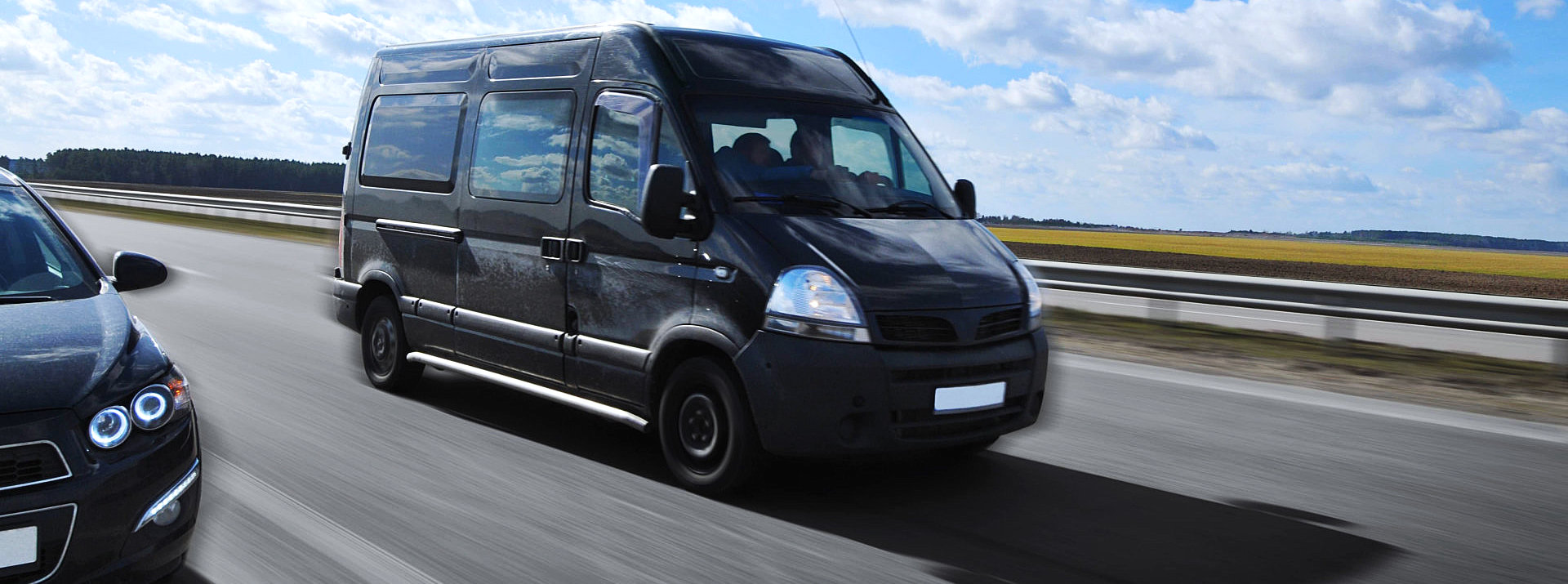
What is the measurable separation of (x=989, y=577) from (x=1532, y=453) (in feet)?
11.8

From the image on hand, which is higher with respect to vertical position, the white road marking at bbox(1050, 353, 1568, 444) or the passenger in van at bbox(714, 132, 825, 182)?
the passenger in van at bbox(714, 132, 825, 182)

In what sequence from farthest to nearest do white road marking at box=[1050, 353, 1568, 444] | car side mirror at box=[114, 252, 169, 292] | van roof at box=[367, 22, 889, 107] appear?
white road marking at box=[1050, 353, 1568, 444], van roof at box=[367, 22, 889, 107], car side mirror at box=[114, 252, 169, 292]

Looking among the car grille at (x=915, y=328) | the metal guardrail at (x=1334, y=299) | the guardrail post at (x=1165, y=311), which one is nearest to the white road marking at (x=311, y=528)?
the car grille at (x=915, y=328)

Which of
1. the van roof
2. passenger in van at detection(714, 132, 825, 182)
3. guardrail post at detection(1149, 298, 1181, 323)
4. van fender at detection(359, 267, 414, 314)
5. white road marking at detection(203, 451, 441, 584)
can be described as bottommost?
white road marking at detection(203, 451, 441, 584)

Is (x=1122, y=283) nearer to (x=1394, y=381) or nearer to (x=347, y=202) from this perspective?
(x=1394, y=381)

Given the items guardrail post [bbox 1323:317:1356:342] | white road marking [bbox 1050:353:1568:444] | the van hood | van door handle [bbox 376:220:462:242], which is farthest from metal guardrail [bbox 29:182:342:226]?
the van hood

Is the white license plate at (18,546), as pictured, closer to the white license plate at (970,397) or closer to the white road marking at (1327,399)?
the white license plate at (970,397)

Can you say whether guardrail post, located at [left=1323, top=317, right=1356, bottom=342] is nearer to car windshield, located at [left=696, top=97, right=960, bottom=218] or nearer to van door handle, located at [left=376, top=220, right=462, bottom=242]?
car windshield, located at [left=696, top=97, right=960, bottom=218]

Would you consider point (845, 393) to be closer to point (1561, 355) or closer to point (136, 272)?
point (136, 272)

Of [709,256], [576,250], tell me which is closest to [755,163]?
[709,256]

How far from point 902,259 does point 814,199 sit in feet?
1.76

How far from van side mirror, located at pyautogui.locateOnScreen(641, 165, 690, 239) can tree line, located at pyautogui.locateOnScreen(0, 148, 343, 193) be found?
117m

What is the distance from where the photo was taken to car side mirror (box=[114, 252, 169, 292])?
4547 millimetres

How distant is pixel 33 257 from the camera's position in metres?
4.21
